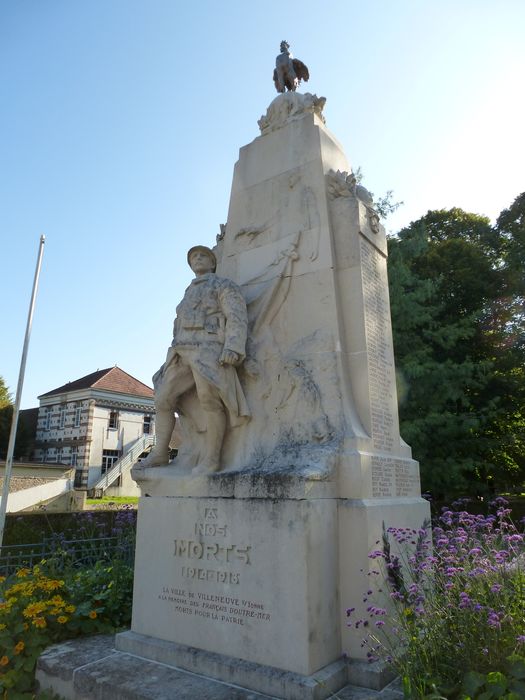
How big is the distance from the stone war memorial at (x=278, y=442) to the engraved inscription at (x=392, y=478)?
2 centimetres

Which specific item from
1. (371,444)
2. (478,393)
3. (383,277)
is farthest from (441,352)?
(371,444)

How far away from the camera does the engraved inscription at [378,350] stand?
15.0 ft

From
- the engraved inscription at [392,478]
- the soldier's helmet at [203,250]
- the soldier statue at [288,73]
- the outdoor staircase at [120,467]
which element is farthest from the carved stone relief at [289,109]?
→ the outdoor staircase at [120,467]

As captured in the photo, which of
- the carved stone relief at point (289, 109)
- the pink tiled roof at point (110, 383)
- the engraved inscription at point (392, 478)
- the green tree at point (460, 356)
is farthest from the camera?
the pink tiled roof at point (110, 383)

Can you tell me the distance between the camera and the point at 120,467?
3688cm

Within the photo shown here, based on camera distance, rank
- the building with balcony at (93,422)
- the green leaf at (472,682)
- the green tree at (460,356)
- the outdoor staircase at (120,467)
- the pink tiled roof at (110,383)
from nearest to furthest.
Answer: the green leaf at (472,682), the green tree at (460,356), the outdoor staircase at (120,467), the building with balcony at (93,422), the pink tiled roof at (110,383)

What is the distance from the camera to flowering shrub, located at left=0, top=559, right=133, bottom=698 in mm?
4102

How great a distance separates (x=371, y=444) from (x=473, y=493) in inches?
531

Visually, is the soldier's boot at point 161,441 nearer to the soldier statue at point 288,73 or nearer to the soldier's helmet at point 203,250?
the soldier's helmet at point 203,250

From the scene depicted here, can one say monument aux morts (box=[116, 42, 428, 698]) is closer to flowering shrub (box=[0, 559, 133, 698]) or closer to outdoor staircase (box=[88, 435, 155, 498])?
flowering shrub (box=[0, 559, 133, 698])

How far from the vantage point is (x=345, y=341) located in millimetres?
4621

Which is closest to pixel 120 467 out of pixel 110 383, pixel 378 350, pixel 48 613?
pixel 110 383

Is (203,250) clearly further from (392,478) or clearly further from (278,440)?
(392,478)

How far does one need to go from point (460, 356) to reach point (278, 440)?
14384 mm
